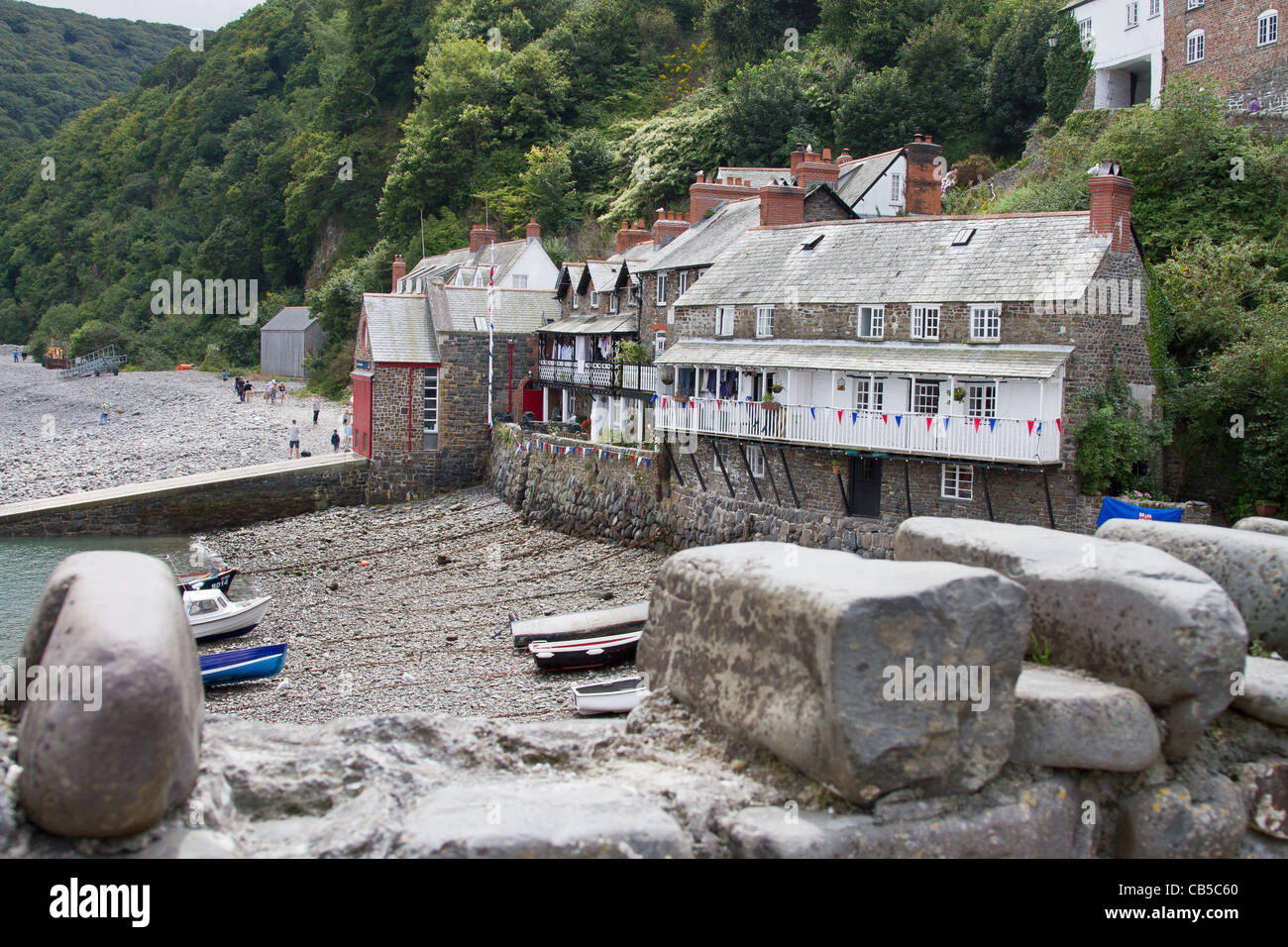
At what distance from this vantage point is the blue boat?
22.8 metres

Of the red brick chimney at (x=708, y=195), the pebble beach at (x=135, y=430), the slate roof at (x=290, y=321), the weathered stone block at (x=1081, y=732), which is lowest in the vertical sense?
the pebble beach at (x=135, y=430)

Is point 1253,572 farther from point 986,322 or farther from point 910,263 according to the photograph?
point 910,263

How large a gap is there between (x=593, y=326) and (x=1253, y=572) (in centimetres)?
3712

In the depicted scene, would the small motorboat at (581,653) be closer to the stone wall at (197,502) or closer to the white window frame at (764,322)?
the white window frame at (764,322)

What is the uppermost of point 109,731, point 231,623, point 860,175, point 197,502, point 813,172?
point 860,175

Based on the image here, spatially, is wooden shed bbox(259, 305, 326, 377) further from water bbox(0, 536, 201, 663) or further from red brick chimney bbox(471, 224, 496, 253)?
water bbox(0, 536, 201, 663)

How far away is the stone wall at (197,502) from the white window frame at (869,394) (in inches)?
931

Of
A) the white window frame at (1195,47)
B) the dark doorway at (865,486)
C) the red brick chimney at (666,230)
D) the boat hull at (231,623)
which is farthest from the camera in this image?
the red brick chimney at (666,230)

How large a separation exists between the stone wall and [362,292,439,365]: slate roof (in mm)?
4605

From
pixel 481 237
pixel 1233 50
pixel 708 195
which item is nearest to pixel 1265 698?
pixel 708 195

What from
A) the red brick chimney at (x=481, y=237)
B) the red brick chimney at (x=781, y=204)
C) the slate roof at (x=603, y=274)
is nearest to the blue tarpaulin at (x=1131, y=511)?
the red brick chimney at (x=781, y=204)

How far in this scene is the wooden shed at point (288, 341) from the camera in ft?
270

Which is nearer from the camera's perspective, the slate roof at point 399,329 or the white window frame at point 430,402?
the slate roof at point 399,329

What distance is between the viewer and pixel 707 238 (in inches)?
1545
